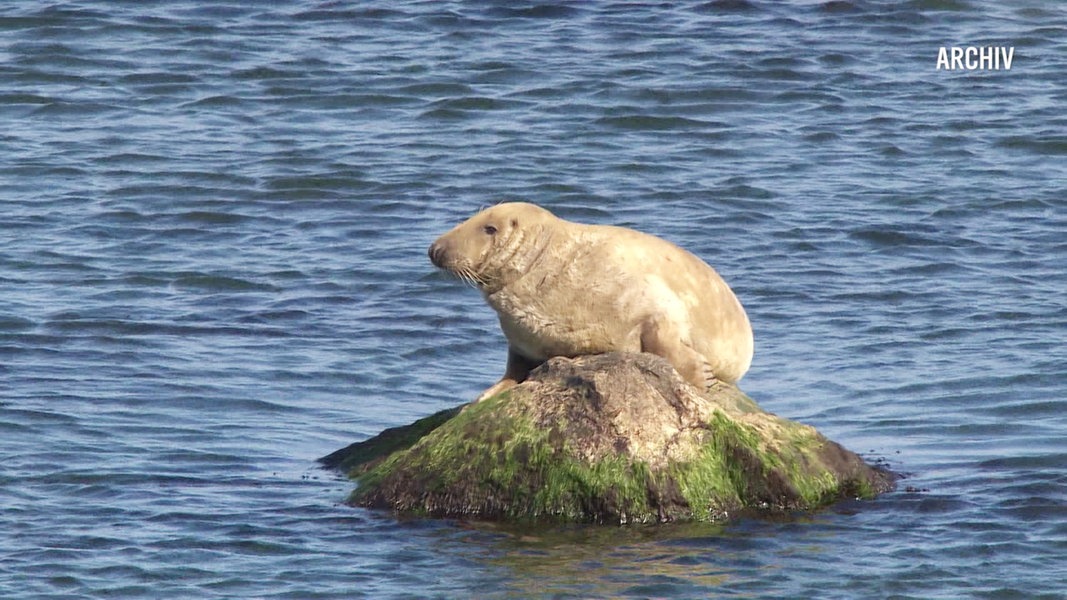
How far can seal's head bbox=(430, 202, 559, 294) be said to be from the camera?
8.64m

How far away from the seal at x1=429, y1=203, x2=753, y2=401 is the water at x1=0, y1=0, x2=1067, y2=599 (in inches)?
34.7

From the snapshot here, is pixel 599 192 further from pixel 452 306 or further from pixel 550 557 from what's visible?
pixel 550 557

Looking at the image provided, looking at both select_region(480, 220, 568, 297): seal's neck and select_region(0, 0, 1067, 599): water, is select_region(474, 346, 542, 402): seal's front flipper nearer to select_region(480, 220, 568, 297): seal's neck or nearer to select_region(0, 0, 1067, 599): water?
select_region(480, 220, 568, 297): seal's neck

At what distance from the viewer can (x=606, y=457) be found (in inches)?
338

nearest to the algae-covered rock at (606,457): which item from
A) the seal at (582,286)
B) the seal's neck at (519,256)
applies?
the seal at (582,286)

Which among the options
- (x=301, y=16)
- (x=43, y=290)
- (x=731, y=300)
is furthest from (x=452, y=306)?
(x=301, y=16)

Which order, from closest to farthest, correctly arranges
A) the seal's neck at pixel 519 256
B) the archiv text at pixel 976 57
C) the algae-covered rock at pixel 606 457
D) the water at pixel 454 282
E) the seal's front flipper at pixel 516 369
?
the water at pixel 454 282 < the algae-covered rock at pixel 606 457 < the seal's neck at pixel 519 256 < the seal's front flipper at pixel 516 369 < the archiv text at pixel 976 57

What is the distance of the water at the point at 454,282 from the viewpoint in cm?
835

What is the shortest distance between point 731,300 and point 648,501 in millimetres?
1099

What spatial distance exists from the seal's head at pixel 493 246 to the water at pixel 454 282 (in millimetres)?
1148

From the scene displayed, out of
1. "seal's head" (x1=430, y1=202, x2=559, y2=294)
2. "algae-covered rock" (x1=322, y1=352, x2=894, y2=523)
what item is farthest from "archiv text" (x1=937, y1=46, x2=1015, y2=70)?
"seal's head" (x1=430, y1=202, x2=559, y2=294)

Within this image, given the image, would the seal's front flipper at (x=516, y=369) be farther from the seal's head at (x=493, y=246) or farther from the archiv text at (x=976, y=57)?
the archiv text at (x=976, y=57)

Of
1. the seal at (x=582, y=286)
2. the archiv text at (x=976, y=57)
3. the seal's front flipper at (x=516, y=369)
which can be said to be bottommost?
the archiv text at (x=976, y=57)

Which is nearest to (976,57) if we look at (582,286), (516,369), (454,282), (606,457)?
(454,282)
